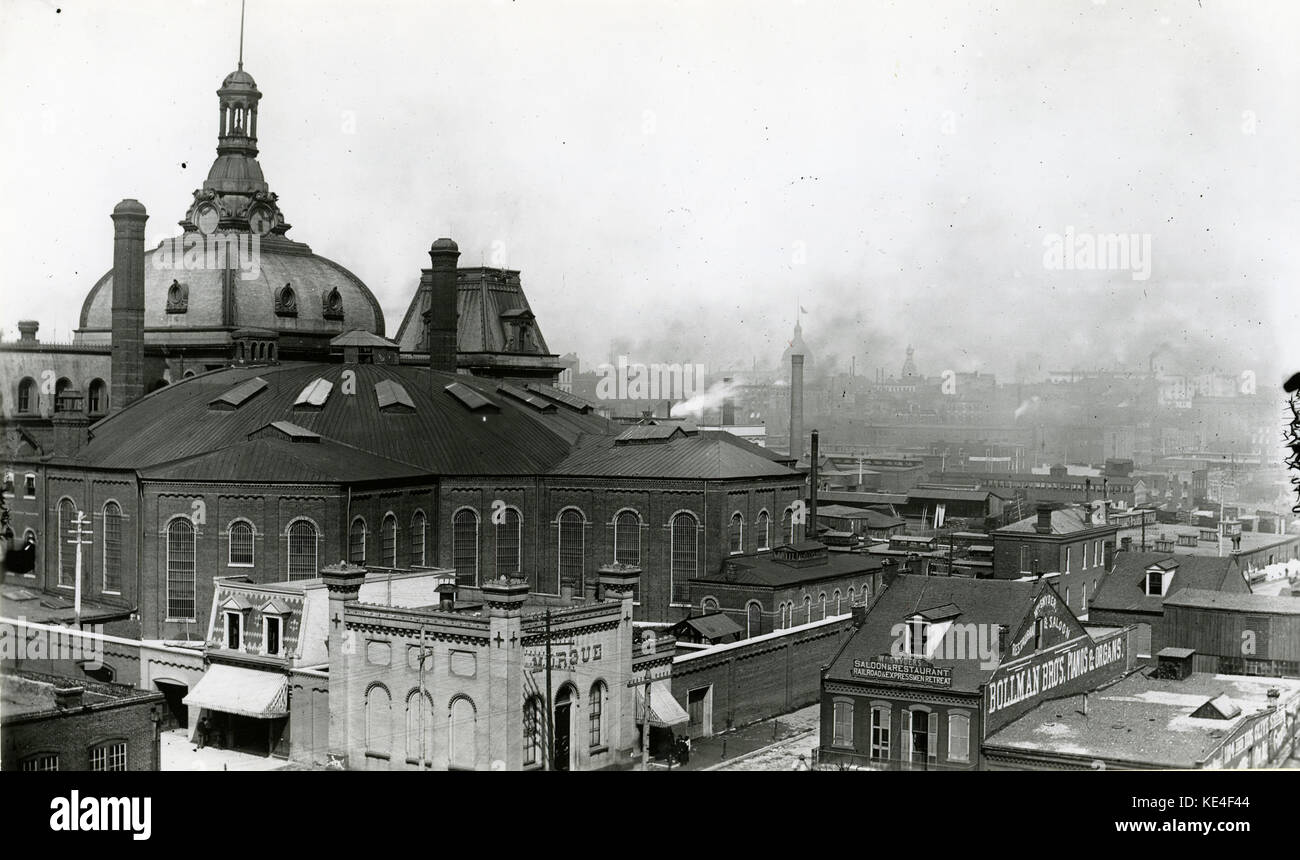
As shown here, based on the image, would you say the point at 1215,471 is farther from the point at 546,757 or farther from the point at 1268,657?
the point at 546,757

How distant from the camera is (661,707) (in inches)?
1687

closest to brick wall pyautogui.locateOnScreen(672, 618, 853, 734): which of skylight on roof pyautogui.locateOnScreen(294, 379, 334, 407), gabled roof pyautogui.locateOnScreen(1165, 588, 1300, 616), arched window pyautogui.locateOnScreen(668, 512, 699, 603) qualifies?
arched window pyautogui.locateOnScreen(668, 512, 699, 603)

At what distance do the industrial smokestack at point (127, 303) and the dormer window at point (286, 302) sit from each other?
900cm

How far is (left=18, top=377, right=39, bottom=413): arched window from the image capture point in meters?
68.8

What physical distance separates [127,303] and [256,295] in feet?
28.3


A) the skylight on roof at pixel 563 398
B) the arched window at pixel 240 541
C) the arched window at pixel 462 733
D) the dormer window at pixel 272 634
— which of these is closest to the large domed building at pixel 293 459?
the arched window at pixel 240 541

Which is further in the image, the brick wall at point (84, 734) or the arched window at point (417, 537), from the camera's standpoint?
the arched window at point (417, 537)

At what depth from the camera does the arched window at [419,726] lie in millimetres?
36844

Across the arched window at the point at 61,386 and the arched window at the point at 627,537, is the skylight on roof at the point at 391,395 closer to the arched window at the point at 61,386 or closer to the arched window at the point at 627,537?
the arched window at the point at 627,537

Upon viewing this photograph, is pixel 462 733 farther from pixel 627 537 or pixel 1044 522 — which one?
pixel 1044 522

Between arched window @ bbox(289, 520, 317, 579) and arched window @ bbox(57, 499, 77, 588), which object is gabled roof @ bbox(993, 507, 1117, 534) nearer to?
arched window @ bbox(289, 520, 317, 579)

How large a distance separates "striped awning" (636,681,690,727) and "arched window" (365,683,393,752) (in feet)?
24.7
